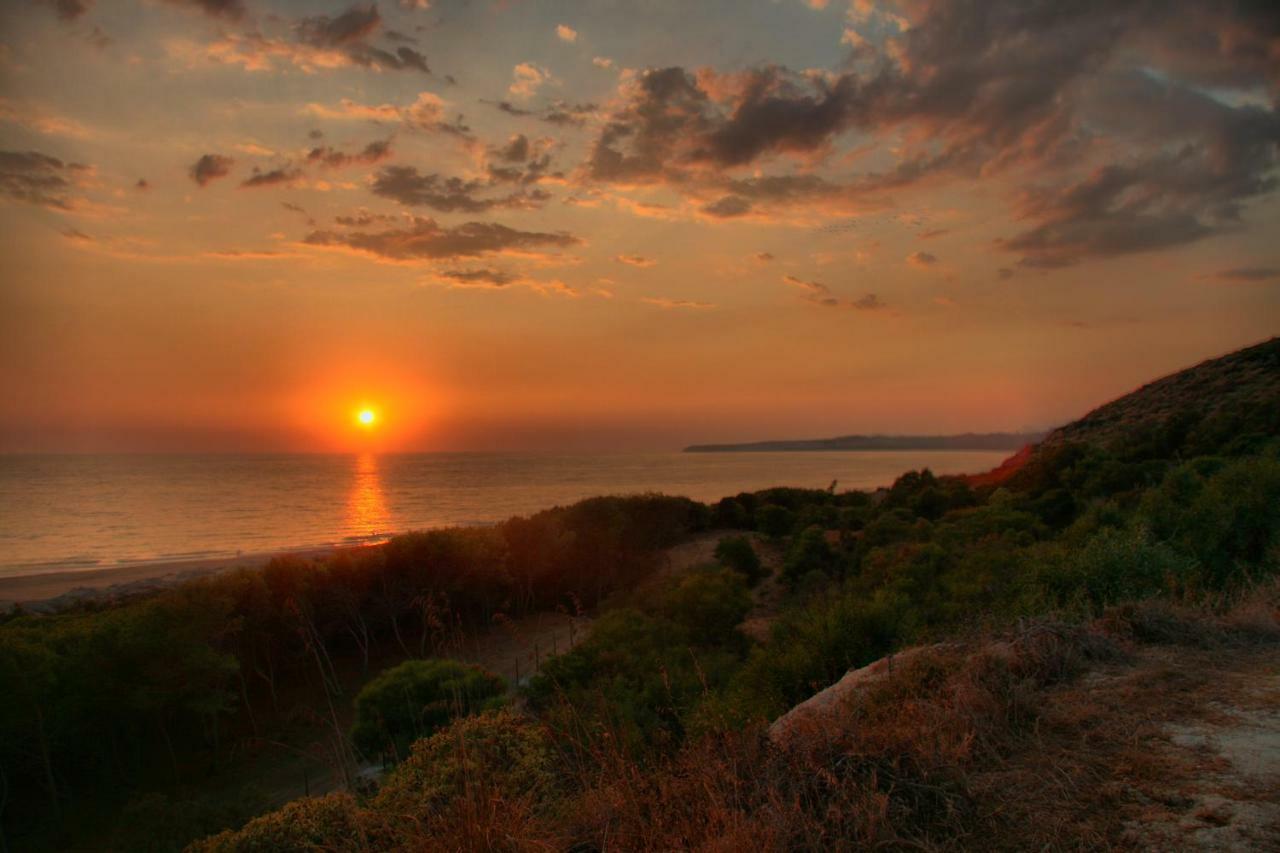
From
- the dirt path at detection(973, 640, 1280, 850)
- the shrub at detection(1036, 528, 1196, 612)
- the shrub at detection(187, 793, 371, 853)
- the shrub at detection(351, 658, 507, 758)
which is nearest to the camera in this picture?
the dirt path at detection(973, 640, 1280, 850)

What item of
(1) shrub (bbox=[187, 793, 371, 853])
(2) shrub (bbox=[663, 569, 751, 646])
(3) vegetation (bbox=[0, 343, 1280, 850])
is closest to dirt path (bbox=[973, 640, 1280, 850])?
(3) vegetation (bbox=[0, 343, 1280, 850])

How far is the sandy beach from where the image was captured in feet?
87.2

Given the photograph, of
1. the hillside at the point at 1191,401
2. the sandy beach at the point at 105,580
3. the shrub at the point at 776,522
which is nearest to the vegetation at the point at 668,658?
the shrub at the point at 776,522

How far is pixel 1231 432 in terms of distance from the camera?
2806cm

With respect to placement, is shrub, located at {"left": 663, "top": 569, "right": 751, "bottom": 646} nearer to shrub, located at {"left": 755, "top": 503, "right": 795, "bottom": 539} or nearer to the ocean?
shrub, located at {"left": 755, "top": 503, "right": 795, "bottom": 539}

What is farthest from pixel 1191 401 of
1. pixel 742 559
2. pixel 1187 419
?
pixel 742 559

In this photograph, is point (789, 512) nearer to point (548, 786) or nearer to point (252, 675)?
point (252, 675)

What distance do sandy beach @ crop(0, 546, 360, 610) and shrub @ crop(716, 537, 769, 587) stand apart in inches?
791

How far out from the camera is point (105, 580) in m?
32.2

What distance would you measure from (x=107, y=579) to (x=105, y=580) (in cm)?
31

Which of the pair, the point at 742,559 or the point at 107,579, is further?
the point at 742,559

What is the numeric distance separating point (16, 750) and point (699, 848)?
21.4 m

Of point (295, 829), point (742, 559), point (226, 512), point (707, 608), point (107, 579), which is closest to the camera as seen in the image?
point (295, 829)

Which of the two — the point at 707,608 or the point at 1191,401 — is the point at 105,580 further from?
the point at 1191,401
